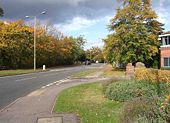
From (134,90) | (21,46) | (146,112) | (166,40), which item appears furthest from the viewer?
(21,46)

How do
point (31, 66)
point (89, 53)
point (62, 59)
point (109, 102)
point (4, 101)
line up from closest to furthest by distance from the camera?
1. point (109, 102)
2. point (4, 101)
3. point (31, 66)
4. point (62, 59)
5. point (89, 53)

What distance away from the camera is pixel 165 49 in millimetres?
57062

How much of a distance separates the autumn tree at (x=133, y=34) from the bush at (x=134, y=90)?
36.7 meters

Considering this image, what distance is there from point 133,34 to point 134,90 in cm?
3807

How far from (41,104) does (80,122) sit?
487 cm

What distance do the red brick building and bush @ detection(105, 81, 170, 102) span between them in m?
42.5

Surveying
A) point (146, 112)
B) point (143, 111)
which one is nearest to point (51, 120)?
point (143, 111)

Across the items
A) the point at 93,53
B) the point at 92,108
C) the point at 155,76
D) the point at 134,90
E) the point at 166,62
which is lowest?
the point at 92,108

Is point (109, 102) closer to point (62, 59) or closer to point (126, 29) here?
point (126, 29)

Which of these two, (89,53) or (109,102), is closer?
(109,102)

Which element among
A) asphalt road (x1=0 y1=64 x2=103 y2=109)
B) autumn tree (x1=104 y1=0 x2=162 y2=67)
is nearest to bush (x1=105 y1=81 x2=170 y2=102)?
asphalt road (x1=0 y1=64 x2=103 y2=109)

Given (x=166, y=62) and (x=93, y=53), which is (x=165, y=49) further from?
(x=93, y=53)


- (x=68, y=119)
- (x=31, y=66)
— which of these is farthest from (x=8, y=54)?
(x=68, y=119)

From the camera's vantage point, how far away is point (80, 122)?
35.0 feet
